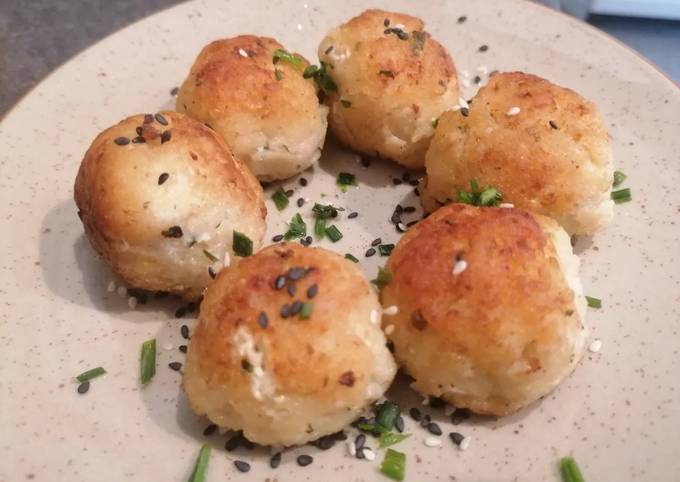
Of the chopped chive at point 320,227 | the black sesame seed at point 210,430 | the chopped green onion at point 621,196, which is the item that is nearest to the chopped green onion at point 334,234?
the chopped chive at point 320,227

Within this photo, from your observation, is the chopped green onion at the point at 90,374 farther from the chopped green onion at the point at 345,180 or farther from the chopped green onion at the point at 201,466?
the chopped green onion at the point at 345,180

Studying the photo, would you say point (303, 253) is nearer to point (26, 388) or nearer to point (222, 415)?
point (222, 415)

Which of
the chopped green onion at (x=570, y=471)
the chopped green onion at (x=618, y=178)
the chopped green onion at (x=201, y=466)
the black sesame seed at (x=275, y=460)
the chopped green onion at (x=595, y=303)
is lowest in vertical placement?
the chopped green onion at (x=570, y=471)

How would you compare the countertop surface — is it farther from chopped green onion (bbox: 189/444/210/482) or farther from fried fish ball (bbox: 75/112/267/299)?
chopped green onion (bbox: 189/444/210/482)

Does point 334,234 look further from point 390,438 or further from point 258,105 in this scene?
point 390,438

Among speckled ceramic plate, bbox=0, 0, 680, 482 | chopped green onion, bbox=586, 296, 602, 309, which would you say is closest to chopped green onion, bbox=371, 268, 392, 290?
speckled ceramic plate, bbox=0, 0, 680, 482

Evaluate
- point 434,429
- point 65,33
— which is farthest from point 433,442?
point 65,33

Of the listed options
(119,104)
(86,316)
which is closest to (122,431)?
A: (86,316)

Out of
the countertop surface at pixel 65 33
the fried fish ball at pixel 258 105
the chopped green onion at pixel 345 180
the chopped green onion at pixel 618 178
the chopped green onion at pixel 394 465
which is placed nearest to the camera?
the chopped green onion at pixel 394 465
